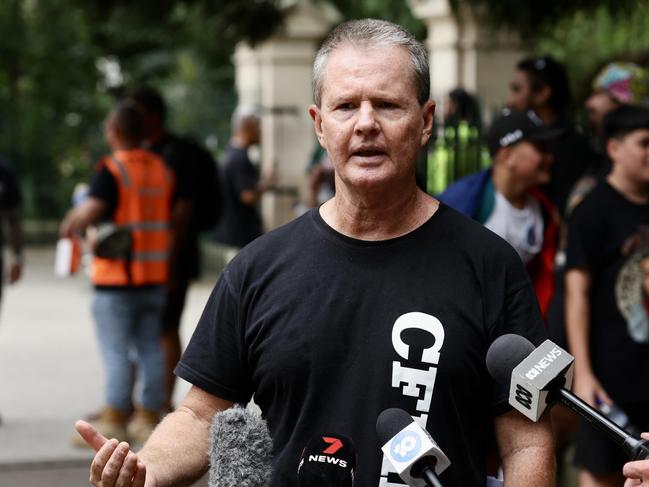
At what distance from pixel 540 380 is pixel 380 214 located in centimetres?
64

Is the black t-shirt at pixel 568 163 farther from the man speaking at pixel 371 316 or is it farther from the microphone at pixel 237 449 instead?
the microphone at pixel 237 449

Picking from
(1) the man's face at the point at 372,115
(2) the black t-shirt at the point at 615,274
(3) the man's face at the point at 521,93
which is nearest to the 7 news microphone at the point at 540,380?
(1) the man's face at the point at 372,115

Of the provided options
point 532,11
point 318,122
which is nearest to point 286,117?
point 532,11

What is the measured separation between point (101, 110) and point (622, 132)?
1720 cm

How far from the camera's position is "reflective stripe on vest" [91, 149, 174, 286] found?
7672 mm

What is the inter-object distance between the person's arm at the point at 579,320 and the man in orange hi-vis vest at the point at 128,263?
2.86 metres

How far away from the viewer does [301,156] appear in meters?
13.9

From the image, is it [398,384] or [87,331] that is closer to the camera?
[398,384]

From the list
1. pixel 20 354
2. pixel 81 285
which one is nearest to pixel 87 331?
pixel 20 354

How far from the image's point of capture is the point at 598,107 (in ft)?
26.0

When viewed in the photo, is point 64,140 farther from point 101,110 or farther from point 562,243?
point 562,243

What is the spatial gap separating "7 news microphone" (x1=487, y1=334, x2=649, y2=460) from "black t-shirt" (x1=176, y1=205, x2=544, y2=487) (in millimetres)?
177

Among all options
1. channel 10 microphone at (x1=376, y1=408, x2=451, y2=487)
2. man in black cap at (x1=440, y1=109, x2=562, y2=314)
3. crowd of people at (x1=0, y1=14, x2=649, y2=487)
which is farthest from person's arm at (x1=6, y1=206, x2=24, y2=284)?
channel 10 microphone at (x1=376, y1=408, x2=451, y2=487)

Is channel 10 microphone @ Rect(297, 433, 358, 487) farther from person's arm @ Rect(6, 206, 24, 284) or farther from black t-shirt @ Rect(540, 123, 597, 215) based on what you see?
person's arm @ Rect(6, 206, 24, 284)
